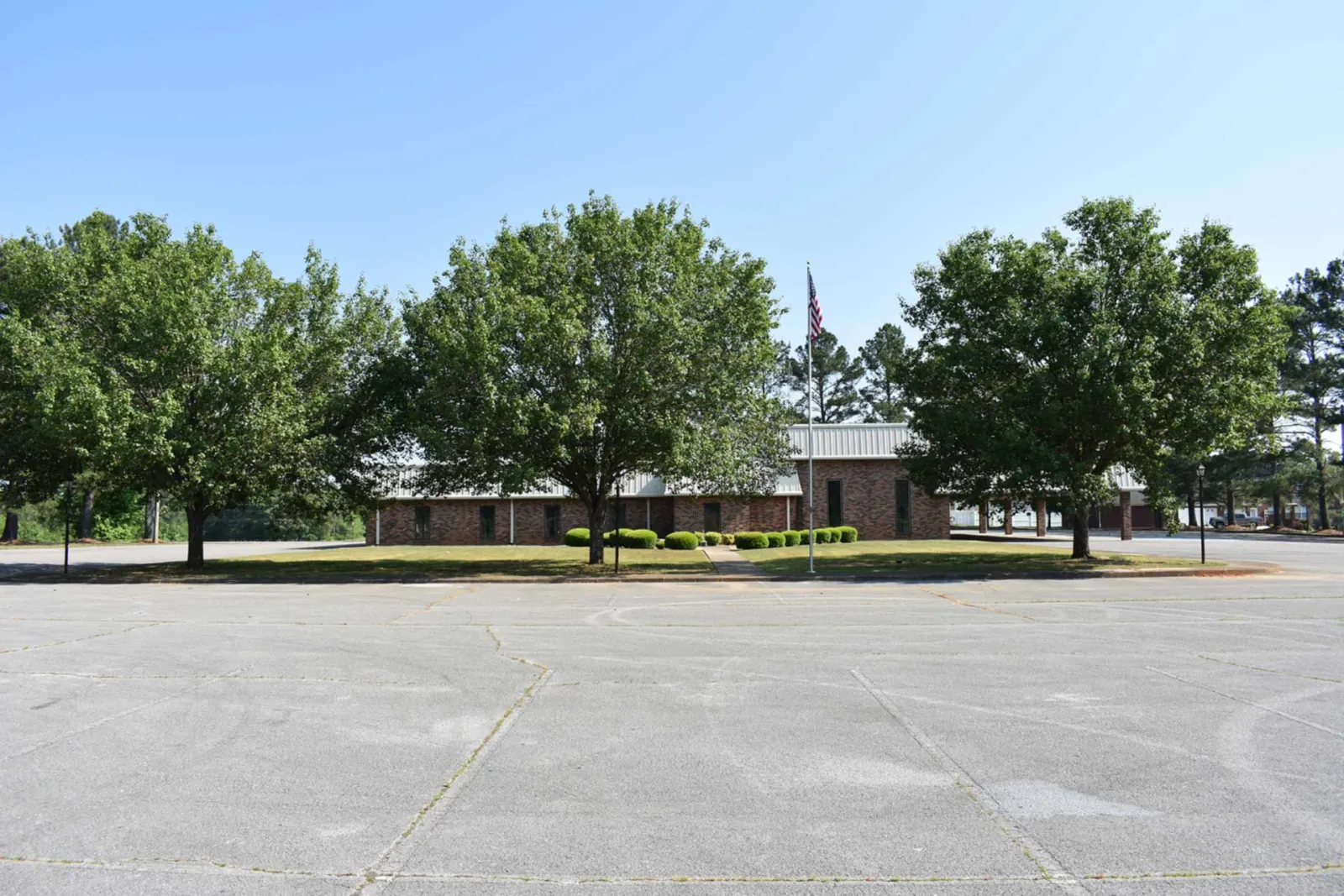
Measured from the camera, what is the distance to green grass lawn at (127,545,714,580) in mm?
27797

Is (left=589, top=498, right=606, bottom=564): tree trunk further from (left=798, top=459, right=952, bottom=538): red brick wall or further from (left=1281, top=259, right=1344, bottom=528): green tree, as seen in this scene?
(left=1281, top=259, right=1344, bottom=528): green tree

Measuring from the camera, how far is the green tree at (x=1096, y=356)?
1002 inches

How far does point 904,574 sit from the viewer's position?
1021 inches

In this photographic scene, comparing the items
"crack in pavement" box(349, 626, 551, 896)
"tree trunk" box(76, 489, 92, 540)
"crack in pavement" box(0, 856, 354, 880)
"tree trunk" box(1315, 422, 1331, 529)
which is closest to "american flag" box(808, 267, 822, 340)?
"crack in pavement" box(349, 626, 551, 896)

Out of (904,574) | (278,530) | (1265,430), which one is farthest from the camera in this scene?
(278,530)

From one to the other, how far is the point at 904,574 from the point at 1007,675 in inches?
671

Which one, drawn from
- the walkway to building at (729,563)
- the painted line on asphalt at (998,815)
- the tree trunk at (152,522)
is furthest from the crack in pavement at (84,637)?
the tree trunk at (152,522)

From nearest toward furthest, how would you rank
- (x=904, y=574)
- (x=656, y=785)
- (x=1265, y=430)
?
(x=656, y=785) < (x=904, y=574) < (x=1265, y=430)

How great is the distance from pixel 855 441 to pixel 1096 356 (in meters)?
24.1

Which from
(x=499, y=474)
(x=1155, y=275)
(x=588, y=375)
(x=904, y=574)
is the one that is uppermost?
(x=1155, y=275)

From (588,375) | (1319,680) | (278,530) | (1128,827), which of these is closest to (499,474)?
(588,375)

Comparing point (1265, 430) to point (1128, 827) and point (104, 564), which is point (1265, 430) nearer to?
point (1128, 827)

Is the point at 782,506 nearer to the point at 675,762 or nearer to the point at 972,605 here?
the point at 972,605

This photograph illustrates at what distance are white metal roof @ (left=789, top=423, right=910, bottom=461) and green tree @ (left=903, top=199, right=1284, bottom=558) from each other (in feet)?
60.8
